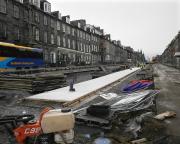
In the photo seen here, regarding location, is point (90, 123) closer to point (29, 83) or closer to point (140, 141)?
point (140, 141)

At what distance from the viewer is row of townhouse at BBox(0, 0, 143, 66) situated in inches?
1437

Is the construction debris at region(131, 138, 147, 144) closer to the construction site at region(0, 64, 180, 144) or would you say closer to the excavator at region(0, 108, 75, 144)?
the construction site at region(0, 64, 180, 144)

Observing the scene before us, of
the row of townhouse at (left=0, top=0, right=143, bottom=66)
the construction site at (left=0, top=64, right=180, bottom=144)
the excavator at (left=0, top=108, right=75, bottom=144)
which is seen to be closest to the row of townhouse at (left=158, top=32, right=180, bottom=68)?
the row of townhouse at (left=0, top=0, right=143, bottom=66)

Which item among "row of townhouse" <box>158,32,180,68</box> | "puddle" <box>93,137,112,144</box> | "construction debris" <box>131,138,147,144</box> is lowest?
"puddle" <box>93,137,112,144</box>

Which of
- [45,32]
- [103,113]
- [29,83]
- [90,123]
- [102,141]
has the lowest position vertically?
[102,141]

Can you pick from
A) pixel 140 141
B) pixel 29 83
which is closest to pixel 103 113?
pixel 140 141

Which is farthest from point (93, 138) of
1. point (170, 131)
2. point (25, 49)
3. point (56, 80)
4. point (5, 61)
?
point (25, 49)

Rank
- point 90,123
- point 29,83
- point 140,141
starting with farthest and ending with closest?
point 29,83, point 90,123, point 140,141

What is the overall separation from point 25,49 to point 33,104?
71.1 ft

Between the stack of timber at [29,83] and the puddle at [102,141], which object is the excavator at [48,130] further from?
the stack of timber at [29,83]

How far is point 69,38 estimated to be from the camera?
193 ft

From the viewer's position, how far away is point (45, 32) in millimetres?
47156

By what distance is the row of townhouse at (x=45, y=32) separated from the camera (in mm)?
36500

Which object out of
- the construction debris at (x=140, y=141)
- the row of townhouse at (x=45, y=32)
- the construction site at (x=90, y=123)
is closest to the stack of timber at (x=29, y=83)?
the construction site at (x=90, y=123)
